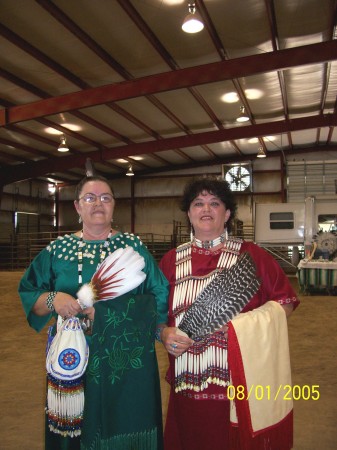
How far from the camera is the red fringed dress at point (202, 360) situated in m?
1.73

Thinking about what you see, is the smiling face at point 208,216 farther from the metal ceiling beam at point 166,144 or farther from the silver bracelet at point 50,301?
the metal ceiling beam at point 166,144

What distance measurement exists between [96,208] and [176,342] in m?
0.66

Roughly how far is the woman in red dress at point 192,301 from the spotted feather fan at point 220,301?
7cm

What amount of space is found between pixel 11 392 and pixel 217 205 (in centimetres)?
253

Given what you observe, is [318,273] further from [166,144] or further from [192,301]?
[166,144]

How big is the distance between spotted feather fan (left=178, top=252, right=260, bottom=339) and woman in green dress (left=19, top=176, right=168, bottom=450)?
180mm

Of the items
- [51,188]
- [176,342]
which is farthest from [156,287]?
[51,188]

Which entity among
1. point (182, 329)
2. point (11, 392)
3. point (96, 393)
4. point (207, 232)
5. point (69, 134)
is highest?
point (69, 134)

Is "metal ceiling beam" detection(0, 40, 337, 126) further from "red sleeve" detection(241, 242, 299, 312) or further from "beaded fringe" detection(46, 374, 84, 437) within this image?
"beaded fringe" detection(46, 374, 84, 437)

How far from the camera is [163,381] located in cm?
353

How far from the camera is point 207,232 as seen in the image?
191cm

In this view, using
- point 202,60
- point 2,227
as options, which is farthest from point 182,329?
point 2,227

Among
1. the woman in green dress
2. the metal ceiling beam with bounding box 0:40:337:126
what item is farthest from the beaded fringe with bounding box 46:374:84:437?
the metal ceiling beam with bounding box 0:40:337:126

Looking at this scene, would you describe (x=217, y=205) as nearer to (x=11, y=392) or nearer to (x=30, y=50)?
(x=11, y=392)
